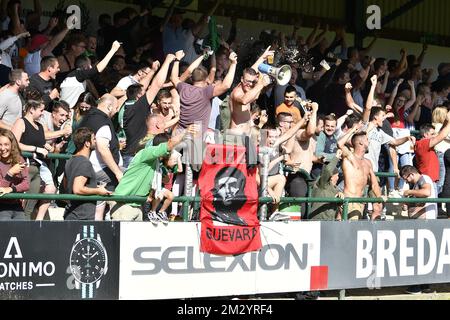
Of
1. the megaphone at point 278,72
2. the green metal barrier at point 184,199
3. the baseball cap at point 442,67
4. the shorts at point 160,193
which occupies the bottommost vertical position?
the green metal barrier at point 184,199

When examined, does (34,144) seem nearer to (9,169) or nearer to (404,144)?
(9,169)

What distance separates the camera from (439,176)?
14961mm

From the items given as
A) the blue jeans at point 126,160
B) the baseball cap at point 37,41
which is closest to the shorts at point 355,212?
the blue jeans at point 126,160

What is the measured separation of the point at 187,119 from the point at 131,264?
2.57 metres

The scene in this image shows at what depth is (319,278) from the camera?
1215 cm

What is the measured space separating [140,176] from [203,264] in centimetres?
122

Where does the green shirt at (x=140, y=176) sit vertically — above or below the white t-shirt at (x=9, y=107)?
below

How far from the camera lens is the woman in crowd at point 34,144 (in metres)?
10.7

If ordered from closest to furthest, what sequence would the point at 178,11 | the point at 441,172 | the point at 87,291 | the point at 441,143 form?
the point at 87,291
the point at 441,172
the point at 441,143
the point at 178,11

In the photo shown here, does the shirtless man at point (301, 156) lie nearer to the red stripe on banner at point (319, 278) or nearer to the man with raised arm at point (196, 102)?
the red stripe on banner at point (319, 278)

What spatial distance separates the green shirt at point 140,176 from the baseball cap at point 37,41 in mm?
3077

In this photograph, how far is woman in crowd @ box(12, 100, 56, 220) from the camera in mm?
10703

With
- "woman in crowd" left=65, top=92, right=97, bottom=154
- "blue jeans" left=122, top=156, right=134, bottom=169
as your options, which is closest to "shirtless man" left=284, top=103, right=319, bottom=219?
"blue jeans" left=122, top=156, right=134, bottom=169

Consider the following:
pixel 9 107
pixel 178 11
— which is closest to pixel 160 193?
pixel 9 107
